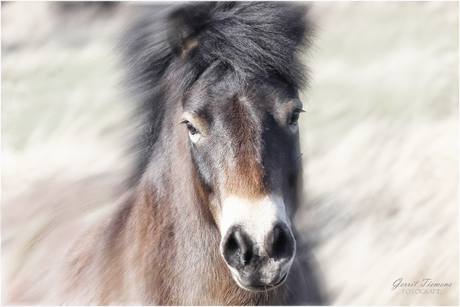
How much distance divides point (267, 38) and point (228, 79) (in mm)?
196

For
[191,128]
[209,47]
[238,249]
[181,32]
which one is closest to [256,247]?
[238,249]

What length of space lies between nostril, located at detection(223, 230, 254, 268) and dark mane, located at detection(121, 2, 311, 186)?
465mm

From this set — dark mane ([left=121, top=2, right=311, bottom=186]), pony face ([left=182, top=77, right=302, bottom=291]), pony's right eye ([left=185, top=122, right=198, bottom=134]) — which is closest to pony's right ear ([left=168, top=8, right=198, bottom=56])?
dark mane ([left=121, top=2, right=311, bottom=186])

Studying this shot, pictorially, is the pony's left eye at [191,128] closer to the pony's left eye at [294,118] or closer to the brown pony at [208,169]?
the brown pony at [208,169]

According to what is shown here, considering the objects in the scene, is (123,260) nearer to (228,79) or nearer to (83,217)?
(83,217)

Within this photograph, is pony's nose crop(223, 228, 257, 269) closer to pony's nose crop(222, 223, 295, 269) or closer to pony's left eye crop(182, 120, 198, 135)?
pony's nose crop(222, 223, 295, 269)

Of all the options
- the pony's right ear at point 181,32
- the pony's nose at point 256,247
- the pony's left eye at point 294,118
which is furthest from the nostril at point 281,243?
the pony's right ear at point 181,32

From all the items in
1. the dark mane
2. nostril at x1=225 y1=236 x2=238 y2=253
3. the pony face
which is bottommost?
nostril at x1=225 y1=236 x2=238 y2=253

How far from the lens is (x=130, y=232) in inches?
57.0

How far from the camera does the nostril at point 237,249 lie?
98 centimetres

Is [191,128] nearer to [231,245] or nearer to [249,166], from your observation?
[249,166]

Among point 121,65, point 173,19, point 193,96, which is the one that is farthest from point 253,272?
point 121,65

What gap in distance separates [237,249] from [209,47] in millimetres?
642

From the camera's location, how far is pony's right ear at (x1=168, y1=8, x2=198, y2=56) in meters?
1.28
